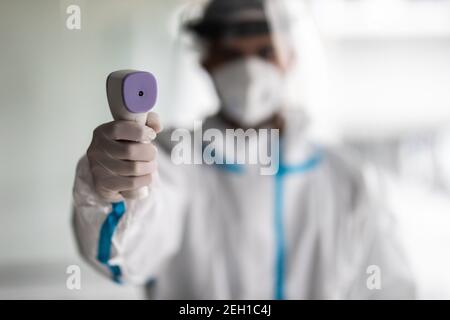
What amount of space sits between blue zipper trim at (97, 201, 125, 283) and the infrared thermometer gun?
14 cm

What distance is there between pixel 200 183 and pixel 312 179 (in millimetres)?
201

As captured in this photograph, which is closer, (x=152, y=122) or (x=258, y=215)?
(x=152, y=122)

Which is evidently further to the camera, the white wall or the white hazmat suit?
the white hazmat suit

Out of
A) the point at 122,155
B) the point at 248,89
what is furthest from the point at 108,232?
the point at 248,89

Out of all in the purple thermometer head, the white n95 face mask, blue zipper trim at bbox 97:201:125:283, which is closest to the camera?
the purple thermometer head

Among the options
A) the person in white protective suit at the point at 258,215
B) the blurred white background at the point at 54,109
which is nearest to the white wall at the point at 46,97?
the blurred white background at the point at 54,109

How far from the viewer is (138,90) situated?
0.41m

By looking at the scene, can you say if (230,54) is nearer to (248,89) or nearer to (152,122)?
(248,89)

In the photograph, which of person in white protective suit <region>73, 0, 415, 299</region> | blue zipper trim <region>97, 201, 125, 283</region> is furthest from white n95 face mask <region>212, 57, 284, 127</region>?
blue zipper trim <region>97, 201, 125, 283</region>

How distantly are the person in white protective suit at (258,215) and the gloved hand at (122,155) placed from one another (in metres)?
0.22

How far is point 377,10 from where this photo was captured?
6.24ft

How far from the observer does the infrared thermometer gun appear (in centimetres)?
40

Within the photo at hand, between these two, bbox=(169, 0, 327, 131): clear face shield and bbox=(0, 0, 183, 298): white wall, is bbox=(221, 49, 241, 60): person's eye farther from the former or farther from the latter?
bbox=(0, 0, 183, 298): white wall
